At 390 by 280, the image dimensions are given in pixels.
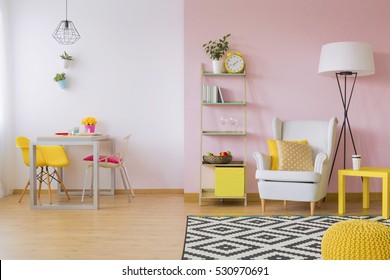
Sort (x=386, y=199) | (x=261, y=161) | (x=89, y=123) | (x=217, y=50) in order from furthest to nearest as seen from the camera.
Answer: (x=89, y=123) → (x=217, y=50) → (x=261, y=161) → (x=386, y=199)

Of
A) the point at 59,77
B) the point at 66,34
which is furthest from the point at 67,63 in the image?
the point at 66,34

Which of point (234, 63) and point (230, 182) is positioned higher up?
point (234, 63)

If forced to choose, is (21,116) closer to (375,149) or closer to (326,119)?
(326,119)

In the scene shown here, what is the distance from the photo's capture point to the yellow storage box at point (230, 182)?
5586 mm

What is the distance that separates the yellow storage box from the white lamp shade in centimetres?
142

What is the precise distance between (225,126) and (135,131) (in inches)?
50.6

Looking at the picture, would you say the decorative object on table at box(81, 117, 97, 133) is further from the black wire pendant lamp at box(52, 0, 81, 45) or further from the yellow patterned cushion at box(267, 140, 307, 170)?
the yellow patterned cushion at box(267, 140, 307, 170)

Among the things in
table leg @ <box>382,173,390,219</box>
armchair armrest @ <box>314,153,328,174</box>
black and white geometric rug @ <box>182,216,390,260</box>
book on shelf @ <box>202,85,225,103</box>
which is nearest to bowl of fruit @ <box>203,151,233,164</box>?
Answer: book on shelf @ <box>202,85,225,103</box>

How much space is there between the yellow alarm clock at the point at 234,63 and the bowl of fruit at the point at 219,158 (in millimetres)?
938

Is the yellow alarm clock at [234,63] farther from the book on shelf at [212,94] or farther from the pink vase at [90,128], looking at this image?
the pink vase at [90,128]

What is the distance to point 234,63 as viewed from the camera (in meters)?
5.85

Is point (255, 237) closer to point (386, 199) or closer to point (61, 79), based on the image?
point (386, 199)

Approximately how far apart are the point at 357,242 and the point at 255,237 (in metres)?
1.33

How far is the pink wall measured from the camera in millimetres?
5941
